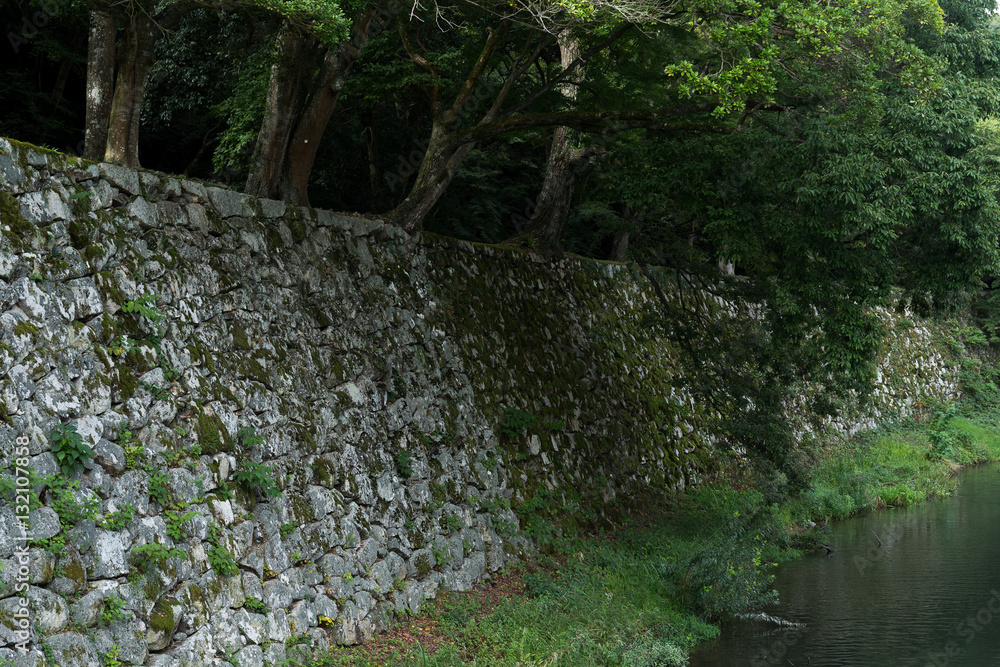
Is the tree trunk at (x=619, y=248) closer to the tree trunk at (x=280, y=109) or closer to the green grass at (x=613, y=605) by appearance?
the green grass at (x=613, y=605)

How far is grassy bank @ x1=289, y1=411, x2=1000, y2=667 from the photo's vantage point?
812cm

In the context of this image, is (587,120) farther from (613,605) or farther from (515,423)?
(613,605)

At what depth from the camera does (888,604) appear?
10852mm

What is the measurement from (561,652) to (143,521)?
413cm

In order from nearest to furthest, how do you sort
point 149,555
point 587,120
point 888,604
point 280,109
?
point 149,555 < point 280,109 < point 587,120 < point 888,604

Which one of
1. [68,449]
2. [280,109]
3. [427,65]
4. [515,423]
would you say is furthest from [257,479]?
[427,65]

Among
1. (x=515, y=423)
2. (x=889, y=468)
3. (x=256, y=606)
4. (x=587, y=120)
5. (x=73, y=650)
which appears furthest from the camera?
(x=889, y=468)

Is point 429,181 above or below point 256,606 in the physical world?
above

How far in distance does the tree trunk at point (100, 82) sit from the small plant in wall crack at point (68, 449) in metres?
3.99

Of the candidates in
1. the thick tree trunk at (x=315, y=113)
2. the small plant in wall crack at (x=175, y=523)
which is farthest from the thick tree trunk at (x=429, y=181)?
the small plant in wall crack at (x=175, y=523)

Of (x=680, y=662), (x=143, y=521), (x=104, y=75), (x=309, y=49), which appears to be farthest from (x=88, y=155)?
(x=680, y=662)

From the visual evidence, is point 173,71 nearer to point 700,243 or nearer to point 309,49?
point 309,49

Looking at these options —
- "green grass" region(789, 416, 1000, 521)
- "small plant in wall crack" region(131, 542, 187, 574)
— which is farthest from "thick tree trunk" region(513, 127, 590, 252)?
"small plant in wall crack" region(131, 542, 187, 574)

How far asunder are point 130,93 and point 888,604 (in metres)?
10.6
